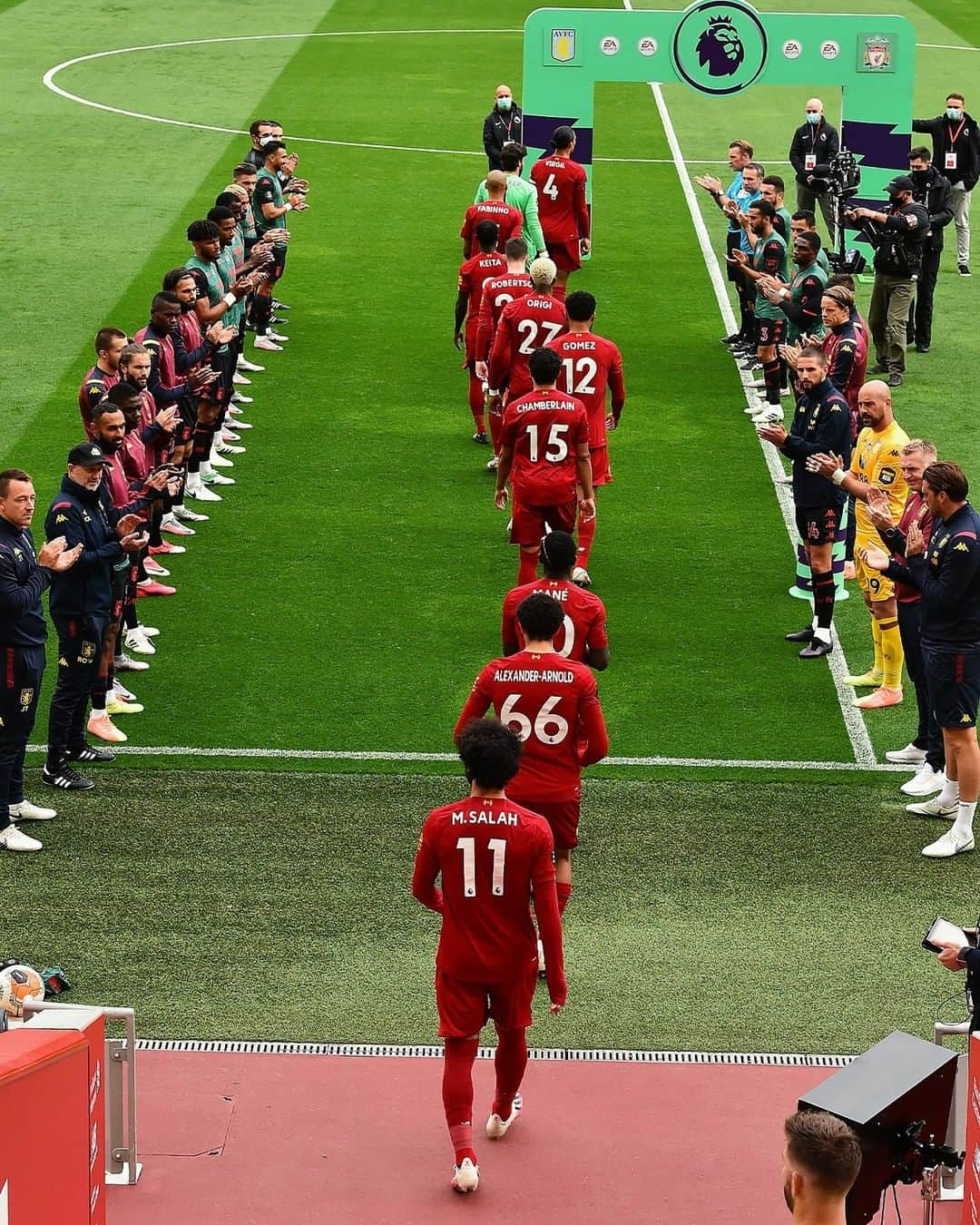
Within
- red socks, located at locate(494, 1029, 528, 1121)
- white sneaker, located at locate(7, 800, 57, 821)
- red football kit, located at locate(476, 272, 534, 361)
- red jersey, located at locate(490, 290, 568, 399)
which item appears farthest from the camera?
red football kit, located at locate(476, 272, 534, 361)

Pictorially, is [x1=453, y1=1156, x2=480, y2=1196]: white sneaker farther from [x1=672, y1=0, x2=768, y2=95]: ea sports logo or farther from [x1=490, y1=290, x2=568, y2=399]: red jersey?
[x1=672, y1=0, x2=768, y2=95]: ea sports logo

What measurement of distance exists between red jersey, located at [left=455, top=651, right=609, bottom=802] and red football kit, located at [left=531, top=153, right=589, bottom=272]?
13115 mm

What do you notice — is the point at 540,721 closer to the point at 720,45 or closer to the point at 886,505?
the point at 886,505

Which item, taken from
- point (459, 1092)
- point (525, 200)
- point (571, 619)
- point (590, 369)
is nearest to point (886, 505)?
point (590, 369)

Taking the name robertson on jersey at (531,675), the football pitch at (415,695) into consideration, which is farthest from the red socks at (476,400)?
the name robertson on jersey at (531,675)

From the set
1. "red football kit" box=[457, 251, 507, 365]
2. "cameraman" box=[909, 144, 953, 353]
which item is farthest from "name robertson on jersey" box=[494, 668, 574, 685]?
"cameraman" box=[909, 144, 953, 353]

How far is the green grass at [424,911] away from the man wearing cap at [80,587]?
347 mm

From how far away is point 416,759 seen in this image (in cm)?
1111

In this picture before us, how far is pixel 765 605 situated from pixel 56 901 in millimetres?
6337

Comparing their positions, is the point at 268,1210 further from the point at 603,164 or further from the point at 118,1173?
the point at 603,164

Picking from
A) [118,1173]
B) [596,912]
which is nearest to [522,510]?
[596,912]

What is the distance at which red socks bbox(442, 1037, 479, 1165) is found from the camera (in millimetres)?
7074

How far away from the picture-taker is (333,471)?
1622 cm

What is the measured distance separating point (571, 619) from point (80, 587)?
3.16 m
